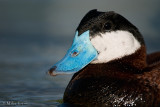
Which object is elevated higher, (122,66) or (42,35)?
(42,35)

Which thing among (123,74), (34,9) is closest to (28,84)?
(123,74)

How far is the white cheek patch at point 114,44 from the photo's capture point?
493cm

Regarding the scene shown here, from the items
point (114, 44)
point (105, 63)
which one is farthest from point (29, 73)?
point (114, 44)

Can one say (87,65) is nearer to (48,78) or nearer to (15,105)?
(15,105)

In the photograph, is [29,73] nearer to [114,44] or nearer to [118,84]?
[114,44]

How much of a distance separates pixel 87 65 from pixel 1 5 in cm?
701

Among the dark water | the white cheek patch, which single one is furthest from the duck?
the dark water

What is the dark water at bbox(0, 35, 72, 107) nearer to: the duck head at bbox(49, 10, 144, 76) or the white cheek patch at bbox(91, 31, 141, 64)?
the duck head at bbox(49, 10, 144, 76)

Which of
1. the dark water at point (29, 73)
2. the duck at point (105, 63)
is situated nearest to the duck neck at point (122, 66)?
the duck at point (105, 63)

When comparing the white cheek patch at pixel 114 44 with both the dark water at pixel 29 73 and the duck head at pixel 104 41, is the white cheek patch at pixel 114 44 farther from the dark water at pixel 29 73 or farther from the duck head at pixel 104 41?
the dark water at pixel 29 73

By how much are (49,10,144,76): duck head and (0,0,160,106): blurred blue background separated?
0.88 metres

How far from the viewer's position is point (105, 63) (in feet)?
16.4

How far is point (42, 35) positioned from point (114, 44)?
567 centimetres

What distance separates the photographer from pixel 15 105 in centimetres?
495
